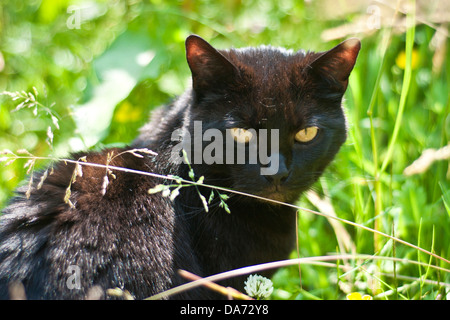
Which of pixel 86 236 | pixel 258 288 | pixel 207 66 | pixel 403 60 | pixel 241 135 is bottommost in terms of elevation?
pixel 258 288

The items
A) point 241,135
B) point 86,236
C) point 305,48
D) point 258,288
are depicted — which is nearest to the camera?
point 86,236

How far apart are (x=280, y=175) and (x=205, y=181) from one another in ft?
0.97

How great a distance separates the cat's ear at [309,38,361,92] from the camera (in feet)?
5.27

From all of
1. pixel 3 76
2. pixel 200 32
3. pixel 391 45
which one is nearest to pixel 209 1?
pixel 200 32

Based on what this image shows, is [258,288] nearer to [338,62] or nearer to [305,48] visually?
[338,62]

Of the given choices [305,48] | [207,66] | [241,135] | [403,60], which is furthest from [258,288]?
[403,60]

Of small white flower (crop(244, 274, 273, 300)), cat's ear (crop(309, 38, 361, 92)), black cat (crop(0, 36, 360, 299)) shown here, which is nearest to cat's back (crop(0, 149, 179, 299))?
black cat (crop(0, 36, 360, 299))

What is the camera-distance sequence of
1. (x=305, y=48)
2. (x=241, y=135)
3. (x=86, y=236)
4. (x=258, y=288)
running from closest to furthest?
(x=86, y=236)
(x=258, y=288)
(x=241, y=135)
(x=305, y=48)

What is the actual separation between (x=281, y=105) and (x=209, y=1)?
1806mm

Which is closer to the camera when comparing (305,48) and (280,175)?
(280,175)

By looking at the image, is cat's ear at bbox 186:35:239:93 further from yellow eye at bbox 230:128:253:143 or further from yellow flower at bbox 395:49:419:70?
yellow flower at bbox 395:49:419:70

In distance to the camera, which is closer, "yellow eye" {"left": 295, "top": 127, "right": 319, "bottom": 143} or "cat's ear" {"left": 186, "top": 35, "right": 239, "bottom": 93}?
"cat's ear" {"left": 186, "top": 35, "right": 239, "bottom": 93}

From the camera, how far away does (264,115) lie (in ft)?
5.24
